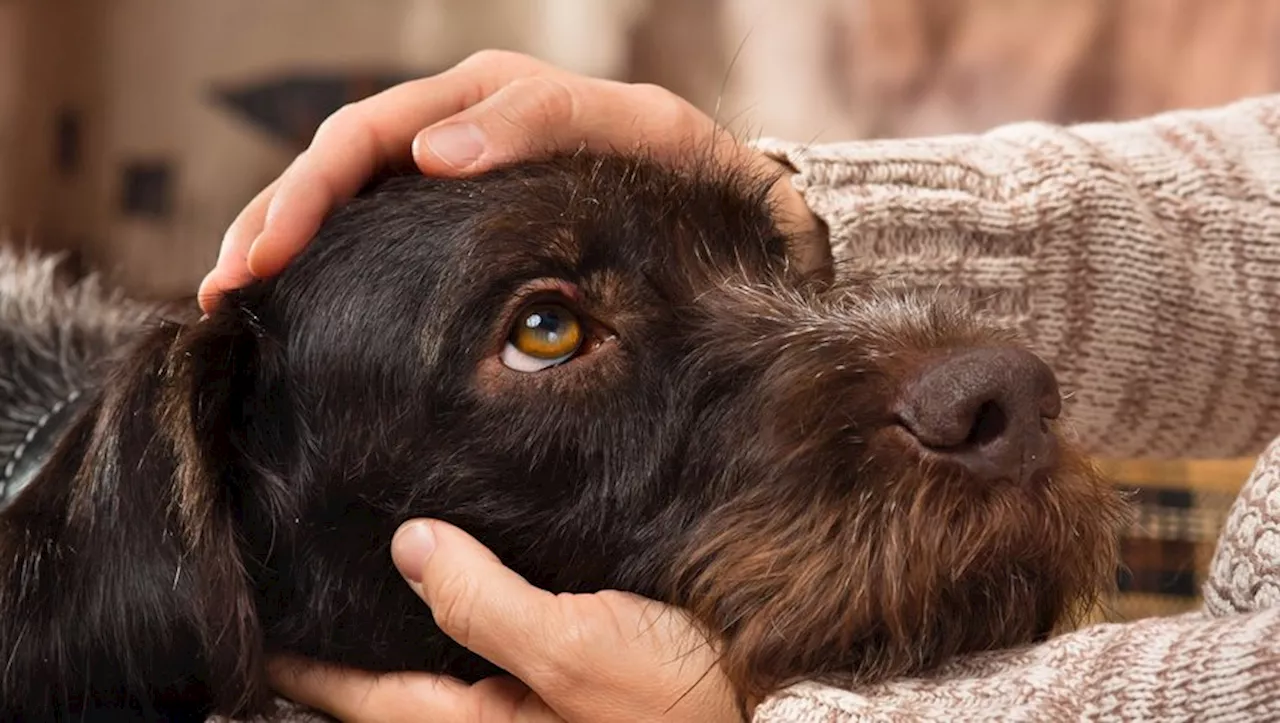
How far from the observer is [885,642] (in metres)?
1.45

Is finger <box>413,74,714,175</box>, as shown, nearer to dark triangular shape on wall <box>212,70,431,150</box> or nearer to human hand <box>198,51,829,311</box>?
human hand <box>198,51,829,311</box>

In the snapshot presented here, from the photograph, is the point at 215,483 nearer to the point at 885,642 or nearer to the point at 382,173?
the point at 382,173

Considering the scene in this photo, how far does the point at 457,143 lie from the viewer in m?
1.85

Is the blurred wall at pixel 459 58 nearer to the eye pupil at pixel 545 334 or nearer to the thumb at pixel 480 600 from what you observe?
the eye pupil at pixel 545 334

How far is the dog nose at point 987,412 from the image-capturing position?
141cm

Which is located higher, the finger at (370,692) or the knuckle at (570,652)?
the knuckle at (570,652)

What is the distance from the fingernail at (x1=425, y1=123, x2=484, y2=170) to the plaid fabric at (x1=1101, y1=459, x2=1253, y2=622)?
7.61 ft

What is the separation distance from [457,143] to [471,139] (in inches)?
0.9

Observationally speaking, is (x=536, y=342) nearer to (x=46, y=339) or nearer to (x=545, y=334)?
(x=545, y=334)

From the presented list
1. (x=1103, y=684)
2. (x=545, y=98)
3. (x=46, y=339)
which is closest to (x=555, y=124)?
(x=545, y=98)

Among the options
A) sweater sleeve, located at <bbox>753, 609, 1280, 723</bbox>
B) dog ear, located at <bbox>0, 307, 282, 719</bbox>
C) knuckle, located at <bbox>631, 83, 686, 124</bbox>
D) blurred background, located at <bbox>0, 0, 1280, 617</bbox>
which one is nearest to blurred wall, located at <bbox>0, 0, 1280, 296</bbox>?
blurred background, located at <bbox>0, 0, 1280, 617</bbox>

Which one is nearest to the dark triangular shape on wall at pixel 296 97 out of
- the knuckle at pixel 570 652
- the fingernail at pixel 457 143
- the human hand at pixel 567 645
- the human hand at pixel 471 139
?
the human hand at pixel 471 139

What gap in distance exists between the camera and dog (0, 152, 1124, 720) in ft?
4.75

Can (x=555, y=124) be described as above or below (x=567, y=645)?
above
